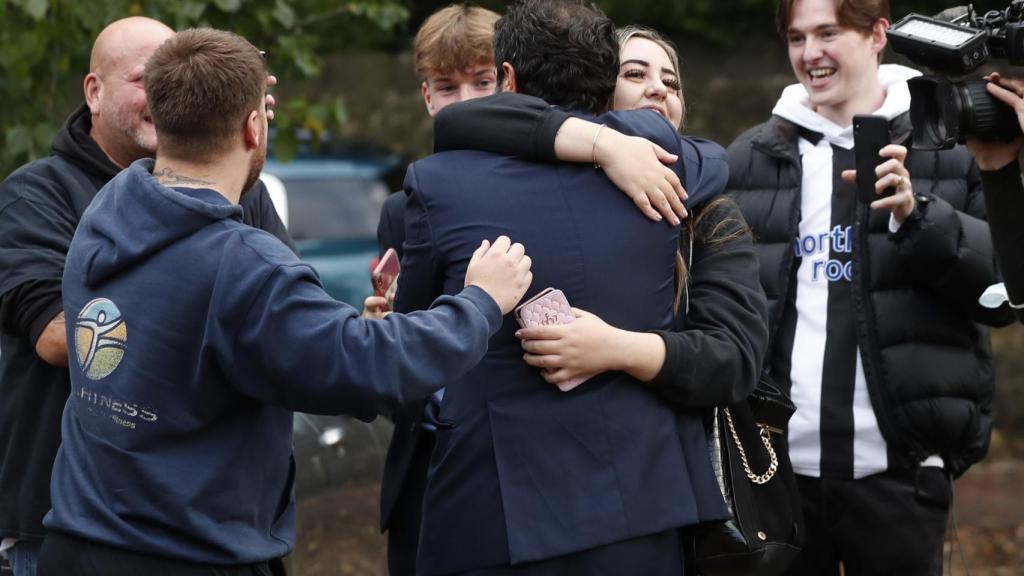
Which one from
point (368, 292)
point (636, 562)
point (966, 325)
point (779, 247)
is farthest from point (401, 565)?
point (368, 292)

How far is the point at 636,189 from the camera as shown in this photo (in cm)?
268

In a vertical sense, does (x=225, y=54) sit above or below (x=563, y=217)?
above

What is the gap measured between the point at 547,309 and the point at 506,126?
367 mm

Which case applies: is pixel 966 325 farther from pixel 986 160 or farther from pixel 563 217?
pixel 563 217

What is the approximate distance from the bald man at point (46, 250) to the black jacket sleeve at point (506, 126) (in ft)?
2.51

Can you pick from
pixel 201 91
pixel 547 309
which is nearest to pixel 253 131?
pixel 201 91

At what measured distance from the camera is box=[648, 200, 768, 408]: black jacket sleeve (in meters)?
2.78

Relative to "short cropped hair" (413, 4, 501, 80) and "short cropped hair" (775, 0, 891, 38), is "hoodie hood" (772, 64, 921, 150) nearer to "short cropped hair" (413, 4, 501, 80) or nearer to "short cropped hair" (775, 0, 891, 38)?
"short cropped hair" (775, 0, 891, 38)

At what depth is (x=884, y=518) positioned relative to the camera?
363 cm

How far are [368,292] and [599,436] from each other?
203 inches

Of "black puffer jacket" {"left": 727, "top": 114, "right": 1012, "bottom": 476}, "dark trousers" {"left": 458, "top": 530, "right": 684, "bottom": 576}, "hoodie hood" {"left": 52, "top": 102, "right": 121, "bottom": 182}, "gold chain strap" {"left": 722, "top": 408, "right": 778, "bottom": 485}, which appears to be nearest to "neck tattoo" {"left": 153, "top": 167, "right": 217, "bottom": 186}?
"hoodie hood" {"left": 52, "top": 102, "right": 121, "bottom": 182}

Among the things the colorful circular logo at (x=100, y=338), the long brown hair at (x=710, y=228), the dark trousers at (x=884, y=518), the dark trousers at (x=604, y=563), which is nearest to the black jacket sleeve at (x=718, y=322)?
the long brown hair at (x=710, y=228)

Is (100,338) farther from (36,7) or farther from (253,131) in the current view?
(36,7)

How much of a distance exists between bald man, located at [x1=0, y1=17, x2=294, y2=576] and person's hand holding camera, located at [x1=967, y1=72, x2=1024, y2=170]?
1730 mm
